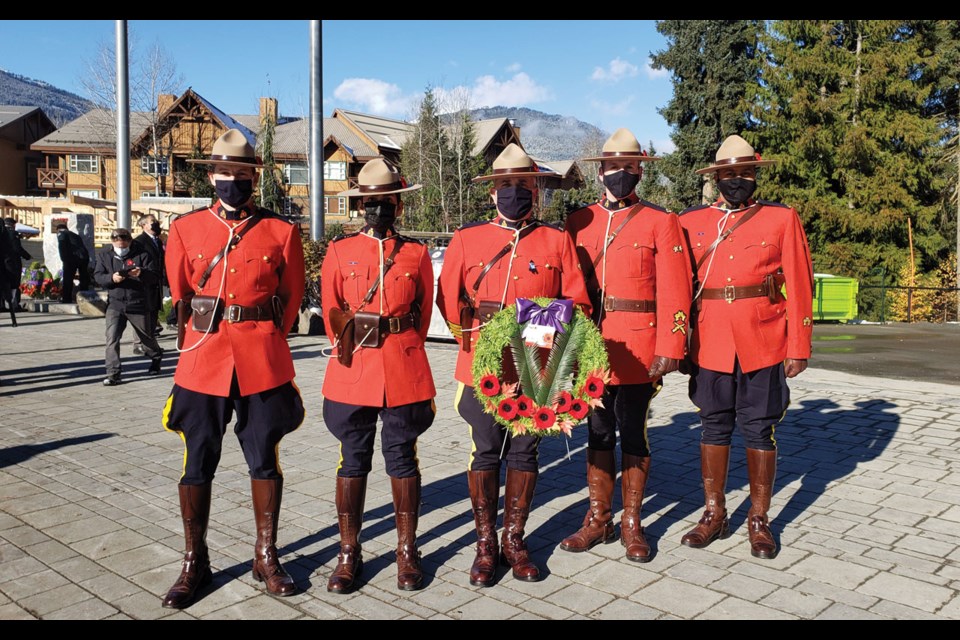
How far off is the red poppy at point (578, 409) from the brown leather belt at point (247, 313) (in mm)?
1650

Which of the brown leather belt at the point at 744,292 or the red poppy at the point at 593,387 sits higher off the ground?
the brown leather belt at the point at 744,292

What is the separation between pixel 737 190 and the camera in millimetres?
5297

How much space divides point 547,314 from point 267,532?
6.05 feet

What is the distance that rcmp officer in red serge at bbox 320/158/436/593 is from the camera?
4543 millimetres

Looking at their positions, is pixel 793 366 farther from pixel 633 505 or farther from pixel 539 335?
pixel 539 335

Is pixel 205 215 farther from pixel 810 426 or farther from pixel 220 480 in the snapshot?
pixel 810 426

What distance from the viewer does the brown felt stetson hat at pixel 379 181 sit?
462 cm

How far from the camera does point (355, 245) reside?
466 cm

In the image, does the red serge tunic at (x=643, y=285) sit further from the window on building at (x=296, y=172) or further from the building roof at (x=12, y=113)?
the building roof at (x=12, y=113)

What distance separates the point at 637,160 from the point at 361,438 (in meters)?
2.23

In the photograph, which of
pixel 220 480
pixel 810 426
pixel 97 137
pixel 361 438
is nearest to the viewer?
pixel 361 438

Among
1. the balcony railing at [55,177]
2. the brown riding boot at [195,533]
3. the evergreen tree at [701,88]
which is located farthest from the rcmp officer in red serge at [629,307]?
the balcony railing at [55,177]
